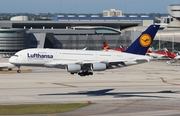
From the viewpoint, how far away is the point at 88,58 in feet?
296

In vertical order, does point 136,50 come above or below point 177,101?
above

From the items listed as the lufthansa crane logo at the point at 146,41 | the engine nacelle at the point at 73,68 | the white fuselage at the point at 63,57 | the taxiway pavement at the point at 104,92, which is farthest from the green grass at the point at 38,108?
the lufthansa crane logo at the point at 146,41

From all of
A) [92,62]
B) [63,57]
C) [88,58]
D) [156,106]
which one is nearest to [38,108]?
[156,106]

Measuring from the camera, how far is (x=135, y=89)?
92562mm

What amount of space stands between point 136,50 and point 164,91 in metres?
8.10

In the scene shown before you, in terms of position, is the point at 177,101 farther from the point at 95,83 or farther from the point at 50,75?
the point at 50,75

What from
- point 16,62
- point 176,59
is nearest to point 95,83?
point 16,62

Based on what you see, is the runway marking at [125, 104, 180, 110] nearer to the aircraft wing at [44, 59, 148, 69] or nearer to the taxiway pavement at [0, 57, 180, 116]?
the taxiway pavement at [0, 57, 180, 116]

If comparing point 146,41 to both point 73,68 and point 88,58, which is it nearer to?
point 88,58

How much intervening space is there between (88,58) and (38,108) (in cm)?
2323

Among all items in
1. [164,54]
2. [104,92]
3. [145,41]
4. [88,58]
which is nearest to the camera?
[104,92]

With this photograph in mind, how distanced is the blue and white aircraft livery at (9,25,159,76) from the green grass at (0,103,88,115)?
458 inches

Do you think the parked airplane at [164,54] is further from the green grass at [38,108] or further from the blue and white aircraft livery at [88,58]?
the green grass at [38,108]

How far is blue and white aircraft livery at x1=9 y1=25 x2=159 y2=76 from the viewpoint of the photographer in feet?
279
